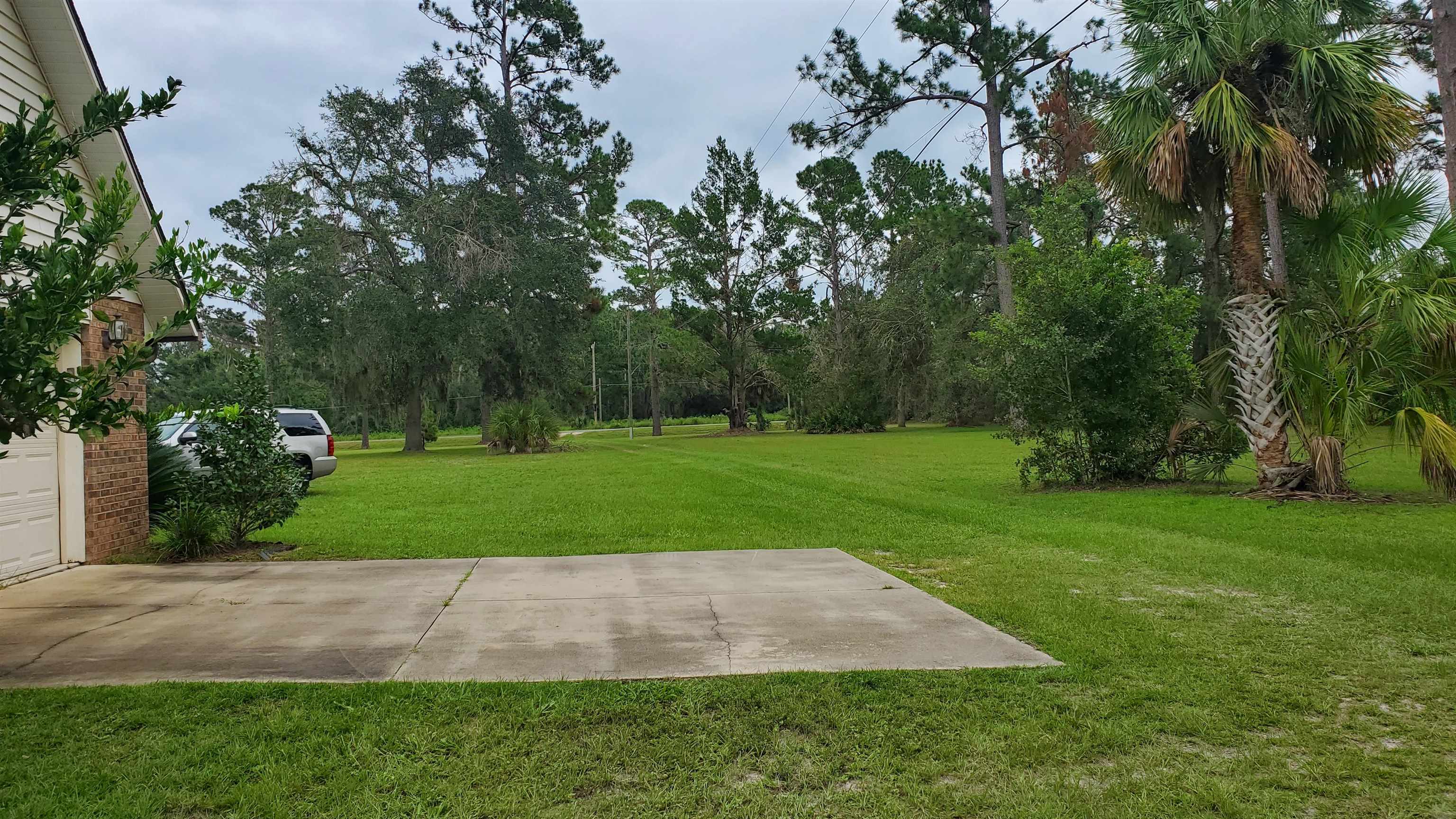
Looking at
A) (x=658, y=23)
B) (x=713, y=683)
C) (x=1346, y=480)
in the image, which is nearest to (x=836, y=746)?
(x=713, y=683)

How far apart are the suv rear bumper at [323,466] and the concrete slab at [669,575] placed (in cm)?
1002

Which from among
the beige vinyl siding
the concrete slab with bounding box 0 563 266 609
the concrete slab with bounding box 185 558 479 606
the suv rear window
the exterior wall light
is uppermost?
the beige vinyl siding

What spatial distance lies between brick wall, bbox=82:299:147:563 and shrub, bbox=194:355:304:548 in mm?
594

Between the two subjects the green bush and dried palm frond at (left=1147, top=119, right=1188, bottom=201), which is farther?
the green bush

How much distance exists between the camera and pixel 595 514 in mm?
11195

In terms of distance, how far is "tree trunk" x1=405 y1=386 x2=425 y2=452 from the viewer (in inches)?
1232

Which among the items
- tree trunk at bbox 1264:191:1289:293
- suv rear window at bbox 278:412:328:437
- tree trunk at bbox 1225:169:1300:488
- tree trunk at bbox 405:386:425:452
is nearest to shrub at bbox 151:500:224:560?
suv rear window at bbox 278:412:328:437

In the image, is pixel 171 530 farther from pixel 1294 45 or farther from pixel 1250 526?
pixel 1294 45

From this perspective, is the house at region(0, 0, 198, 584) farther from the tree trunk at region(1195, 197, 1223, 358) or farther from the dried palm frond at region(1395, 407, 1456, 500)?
the tree trunk at region(1195, 197, 1223, 358)

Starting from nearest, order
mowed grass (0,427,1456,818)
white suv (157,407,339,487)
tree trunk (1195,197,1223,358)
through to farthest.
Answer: mowed grass (0,427,1456,818)
white suv (157,407,339,487)
tree trunk (1195,197,1223,358)

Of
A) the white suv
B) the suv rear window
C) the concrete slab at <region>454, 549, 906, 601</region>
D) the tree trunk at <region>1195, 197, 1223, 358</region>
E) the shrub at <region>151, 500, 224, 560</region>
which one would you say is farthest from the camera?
the tree trunk at <region>1195, 197, 1223, 358</region>

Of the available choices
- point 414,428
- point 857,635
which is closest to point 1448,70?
point 857,635

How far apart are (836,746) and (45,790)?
2986 mm

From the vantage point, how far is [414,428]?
31.8 m
